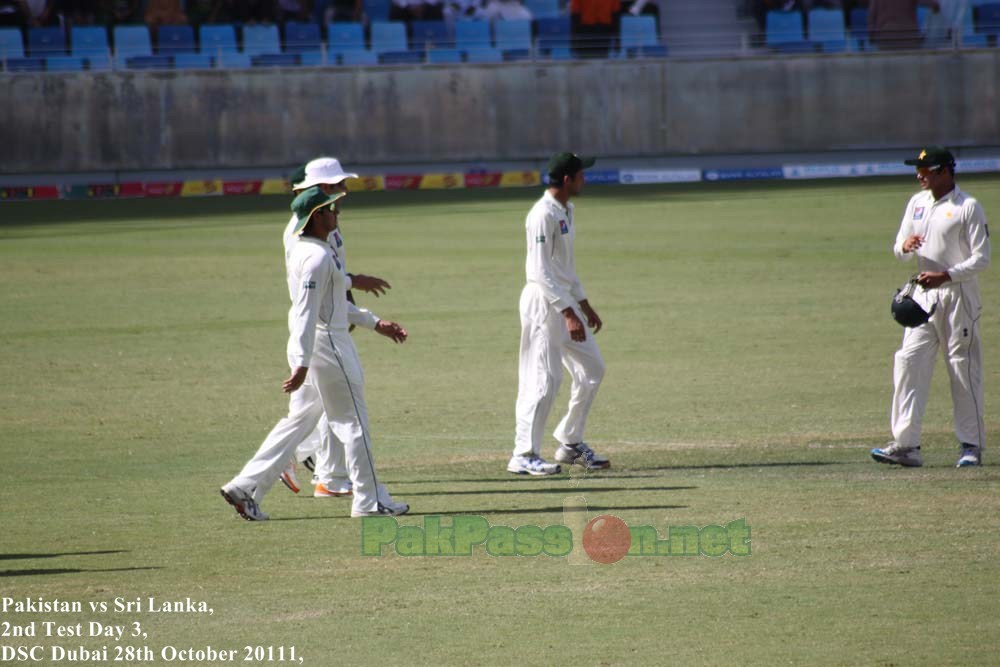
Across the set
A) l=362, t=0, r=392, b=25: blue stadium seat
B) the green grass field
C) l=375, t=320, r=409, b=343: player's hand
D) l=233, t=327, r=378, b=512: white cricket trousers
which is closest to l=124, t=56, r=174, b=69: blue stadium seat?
l=362, t=0, r=392, b=25: blue stadium seat

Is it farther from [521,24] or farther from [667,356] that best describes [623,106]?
[667,356]

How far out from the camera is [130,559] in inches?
297

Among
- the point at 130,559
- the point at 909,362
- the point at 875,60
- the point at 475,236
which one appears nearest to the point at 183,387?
the point at 130,559

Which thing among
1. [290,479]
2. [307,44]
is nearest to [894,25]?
[307,44]

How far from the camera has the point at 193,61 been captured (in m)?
31.5

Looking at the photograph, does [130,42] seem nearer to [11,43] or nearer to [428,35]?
[11,43]

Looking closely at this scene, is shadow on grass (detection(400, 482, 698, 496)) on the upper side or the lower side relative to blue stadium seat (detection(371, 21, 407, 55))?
lower

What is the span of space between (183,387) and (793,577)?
7.70 metres

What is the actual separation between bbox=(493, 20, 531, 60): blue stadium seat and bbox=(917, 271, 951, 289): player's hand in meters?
24.0

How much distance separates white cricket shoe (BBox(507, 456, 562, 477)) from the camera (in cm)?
974

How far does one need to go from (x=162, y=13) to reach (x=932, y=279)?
25.5 meters

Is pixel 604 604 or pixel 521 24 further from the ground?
pixel 521 24

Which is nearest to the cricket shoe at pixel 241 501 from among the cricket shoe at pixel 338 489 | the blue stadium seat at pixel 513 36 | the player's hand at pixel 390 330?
the cricket shoe at pixel 338 489

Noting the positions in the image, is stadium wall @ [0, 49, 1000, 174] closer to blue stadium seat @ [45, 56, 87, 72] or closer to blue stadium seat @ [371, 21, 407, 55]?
blue stadium seat @ [45, 56, 87, 72]
